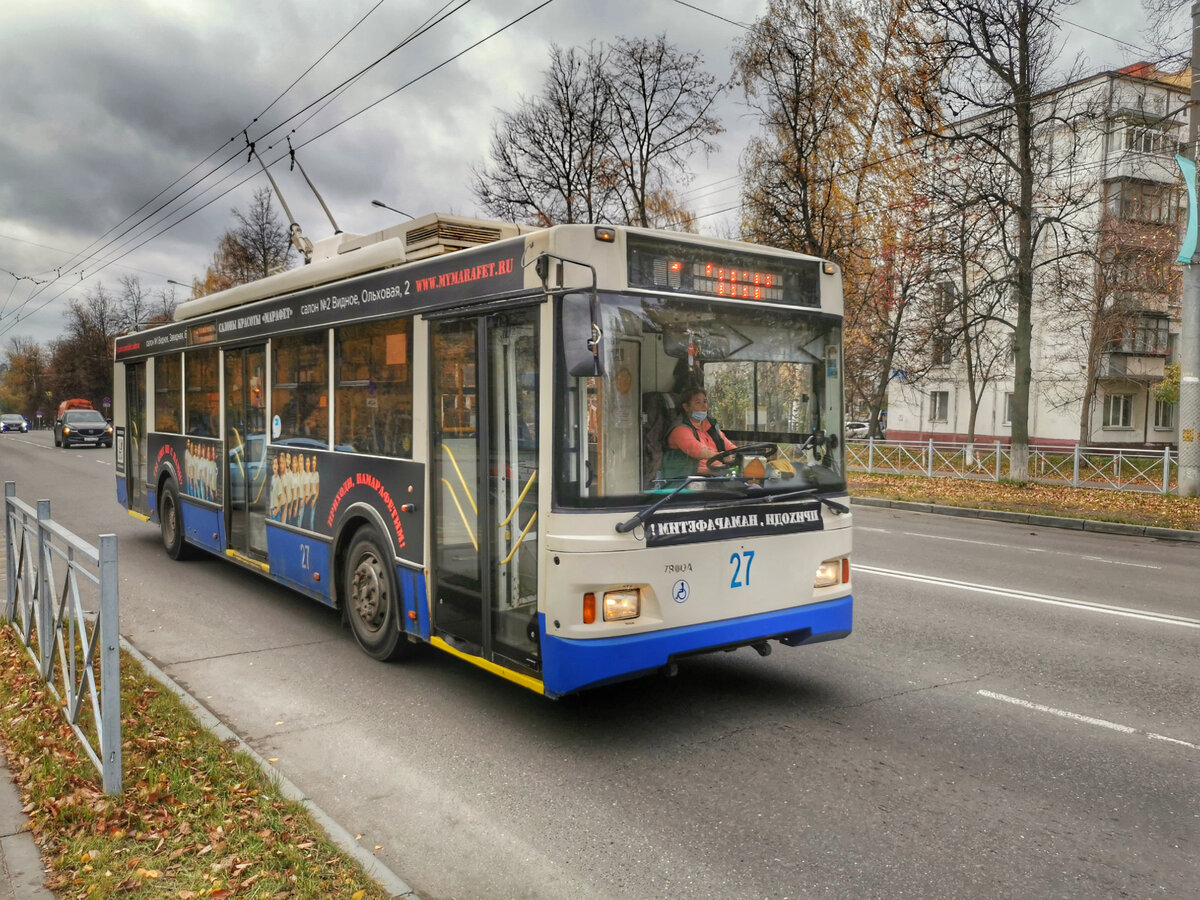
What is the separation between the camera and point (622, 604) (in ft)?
15.9

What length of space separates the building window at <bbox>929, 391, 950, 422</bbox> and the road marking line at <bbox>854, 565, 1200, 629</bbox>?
126 feet

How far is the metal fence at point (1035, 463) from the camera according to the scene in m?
19.7

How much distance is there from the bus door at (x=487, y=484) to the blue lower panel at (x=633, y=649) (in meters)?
0.27

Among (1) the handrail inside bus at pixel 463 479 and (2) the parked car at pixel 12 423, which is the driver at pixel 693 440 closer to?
(1) the handrail inside bus at pixel 463 479

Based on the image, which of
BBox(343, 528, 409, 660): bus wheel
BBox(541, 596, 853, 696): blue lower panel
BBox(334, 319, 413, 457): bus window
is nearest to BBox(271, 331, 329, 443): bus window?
BBox(334, 319, 413, 457): bus window

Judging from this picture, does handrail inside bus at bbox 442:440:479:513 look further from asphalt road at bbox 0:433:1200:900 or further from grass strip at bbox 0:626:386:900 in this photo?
grass strip at bbox 0:626:386:900

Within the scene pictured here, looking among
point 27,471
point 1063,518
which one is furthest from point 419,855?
point 27,471

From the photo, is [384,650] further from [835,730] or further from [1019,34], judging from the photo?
[1019,34]

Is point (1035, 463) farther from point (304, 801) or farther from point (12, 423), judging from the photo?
point (12, 423)

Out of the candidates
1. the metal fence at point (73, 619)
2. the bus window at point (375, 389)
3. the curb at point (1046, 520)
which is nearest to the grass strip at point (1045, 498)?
the curb at point (1046, 520)

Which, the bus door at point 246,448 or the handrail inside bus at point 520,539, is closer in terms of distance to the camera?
the handrail inside bus at point 520,539

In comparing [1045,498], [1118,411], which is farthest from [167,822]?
[1118,411]

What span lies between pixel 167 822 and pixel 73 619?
1.49m

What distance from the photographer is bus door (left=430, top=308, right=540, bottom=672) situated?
203 inches
